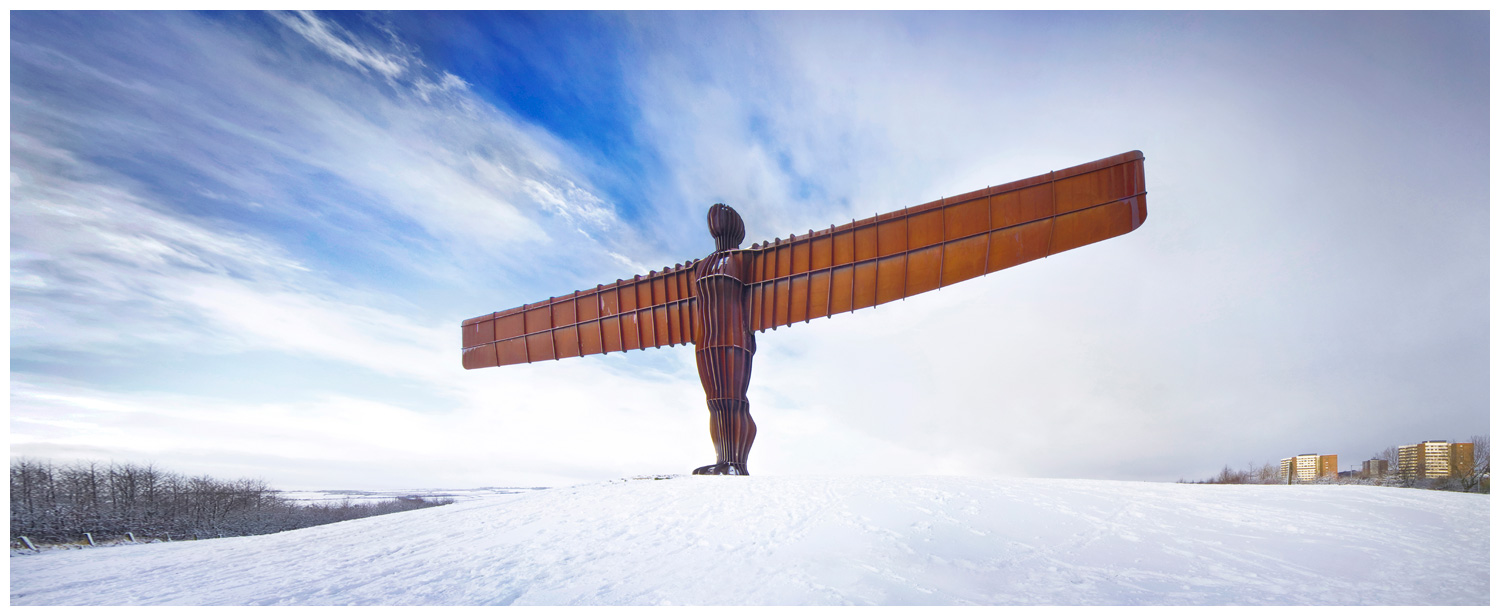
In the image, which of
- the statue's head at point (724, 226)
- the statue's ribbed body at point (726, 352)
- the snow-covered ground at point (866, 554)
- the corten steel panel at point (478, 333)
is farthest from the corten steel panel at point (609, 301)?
the snow-covered ground at point (866, 554)

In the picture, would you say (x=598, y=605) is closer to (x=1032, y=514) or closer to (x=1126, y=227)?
(x=1032, y=514)

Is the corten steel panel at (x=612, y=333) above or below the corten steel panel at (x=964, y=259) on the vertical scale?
below

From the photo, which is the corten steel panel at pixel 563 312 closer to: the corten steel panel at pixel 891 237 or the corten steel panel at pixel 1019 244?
the corten steel panel at pixel 891 237

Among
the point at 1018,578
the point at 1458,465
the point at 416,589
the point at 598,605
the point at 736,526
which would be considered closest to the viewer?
the point at 598,605

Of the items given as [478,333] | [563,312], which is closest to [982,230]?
[563,312]

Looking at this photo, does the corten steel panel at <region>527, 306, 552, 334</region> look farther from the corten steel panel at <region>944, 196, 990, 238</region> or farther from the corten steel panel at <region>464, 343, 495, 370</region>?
the corten steel panel at <region>944, 196, 990, 238</region>

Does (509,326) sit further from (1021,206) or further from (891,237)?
(1021,206)

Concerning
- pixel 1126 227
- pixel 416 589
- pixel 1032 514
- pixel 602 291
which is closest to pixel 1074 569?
pixel 1032 514
